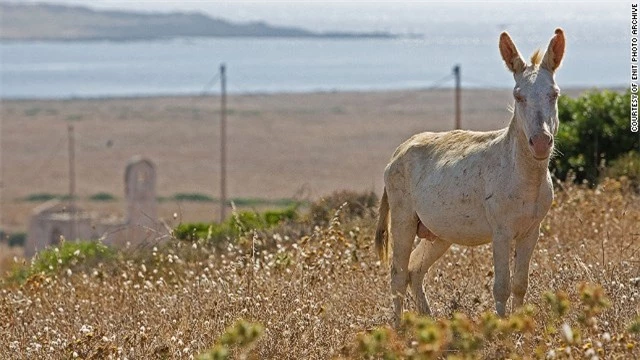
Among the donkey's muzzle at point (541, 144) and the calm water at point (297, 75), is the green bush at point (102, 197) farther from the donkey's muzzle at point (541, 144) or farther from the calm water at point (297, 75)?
the donkey's muzzle at point (541, 144)

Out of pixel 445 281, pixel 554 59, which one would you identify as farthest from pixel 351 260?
pixel 554 59

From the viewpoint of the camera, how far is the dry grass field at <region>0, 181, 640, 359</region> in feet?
24.8

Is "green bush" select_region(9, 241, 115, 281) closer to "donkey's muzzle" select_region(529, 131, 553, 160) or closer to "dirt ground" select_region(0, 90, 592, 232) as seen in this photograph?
"donkey's muzzle" select_region(529, 131, 553, 160)

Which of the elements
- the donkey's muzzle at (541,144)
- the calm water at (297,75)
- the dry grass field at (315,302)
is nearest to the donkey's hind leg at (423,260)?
the dry grass field at (315,302)

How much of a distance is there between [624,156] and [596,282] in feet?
Answer: 27.8

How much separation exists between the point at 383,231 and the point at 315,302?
1.28m

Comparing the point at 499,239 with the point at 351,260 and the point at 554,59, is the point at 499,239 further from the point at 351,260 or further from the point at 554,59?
the point at 351,260

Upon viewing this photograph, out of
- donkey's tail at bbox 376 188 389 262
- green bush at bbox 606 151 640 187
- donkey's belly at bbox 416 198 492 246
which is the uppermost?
donkey's belly at bbox 416 198 492 246

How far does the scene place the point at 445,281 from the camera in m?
10.1

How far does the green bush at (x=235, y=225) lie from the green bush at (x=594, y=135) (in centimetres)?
365

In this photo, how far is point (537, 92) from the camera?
8125mm

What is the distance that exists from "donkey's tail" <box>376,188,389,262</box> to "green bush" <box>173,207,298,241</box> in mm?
3117

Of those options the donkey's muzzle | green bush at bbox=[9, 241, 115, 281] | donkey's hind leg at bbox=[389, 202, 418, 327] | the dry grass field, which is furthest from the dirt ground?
the donkey's muzzle

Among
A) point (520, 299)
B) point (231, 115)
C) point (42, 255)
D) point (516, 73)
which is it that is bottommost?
point (231, 115)
